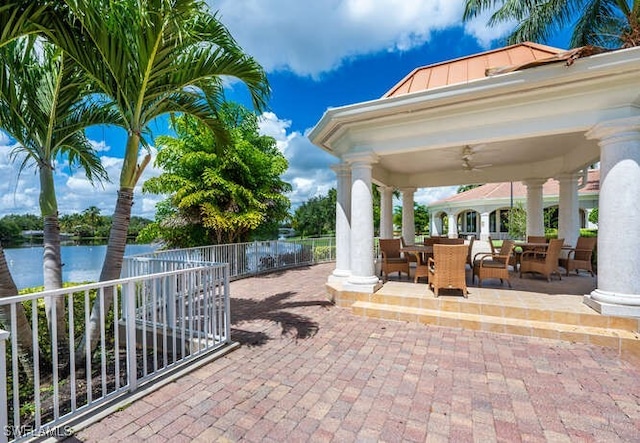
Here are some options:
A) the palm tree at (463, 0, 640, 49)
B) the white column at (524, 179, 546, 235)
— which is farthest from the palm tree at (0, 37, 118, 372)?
the palm tree at (463, 0, 640, 49)

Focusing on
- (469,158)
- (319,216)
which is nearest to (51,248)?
(469,158)

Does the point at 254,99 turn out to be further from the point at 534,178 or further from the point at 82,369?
the point at 534,178

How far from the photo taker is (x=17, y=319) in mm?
3244

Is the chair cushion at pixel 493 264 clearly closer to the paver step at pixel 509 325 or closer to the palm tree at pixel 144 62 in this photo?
the paver step at pixel 509 325

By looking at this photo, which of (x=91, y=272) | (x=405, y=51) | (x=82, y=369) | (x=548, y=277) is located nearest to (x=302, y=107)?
(x=405, y=51)

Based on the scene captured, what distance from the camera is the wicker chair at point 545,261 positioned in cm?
598

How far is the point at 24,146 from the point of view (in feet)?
12.9

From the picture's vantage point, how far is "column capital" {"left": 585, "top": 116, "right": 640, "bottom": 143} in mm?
3836

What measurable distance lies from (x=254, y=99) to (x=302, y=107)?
7928 mm

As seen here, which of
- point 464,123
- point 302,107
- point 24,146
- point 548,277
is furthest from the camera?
point 302,107

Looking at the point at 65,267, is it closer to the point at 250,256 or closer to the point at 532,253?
the point at 250,256

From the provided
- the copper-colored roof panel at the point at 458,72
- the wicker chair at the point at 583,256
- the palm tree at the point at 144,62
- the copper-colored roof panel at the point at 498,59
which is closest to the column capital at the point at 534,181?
the wicker chair at the point at 583,256

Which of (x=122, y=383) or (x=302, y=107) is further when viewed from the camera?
(x=302, y=107)

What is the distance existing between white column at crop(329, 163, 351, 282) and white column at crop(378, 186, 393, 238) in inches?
142
